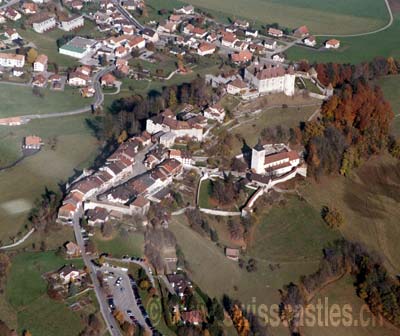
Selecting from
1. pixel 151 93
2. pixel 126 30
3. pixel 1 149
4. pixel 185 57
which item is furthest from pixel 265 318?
pixel 126 30

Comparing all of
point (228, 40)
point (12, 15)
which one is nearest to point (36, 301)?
point (228, 40)

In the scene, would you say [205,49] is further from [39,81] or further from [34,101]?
[34,101]

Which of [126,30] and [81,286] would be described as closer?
[81,286]

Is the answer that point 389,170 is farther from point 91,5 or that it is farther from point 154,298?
point 91,5

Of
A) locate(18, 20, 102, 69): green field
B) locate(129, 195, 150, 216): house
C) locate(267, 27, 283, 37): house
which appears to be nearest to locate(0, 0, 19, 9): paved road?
locate(18, 20, 102, 69): green field

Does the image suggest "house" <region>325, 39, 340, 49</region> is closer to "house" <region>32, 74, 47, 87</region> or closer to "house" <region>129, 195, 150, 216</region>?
"house" <region>32, 74, 47, 87</region>
